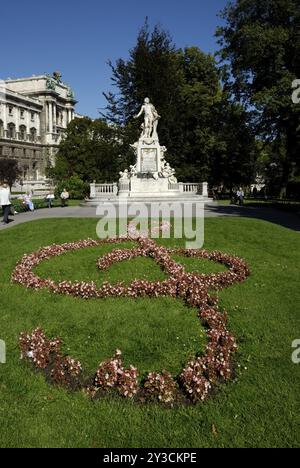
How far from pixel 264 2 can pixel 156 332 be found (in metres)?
31.2

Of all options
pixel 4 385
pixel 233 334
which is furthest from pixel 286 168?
pixel 4 385

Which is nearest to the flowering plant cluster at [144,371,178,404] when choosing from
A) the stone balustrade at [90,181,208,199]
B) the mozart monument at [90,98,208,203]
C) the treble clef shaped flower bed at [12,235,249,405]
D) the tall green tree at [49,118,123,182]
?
the treble clef shaped flower bed at [12,235,249,405]

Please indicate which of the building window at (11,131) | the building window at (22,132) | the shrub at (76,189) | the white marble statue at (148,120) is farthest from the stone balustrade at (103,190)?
the building window at (22,132)

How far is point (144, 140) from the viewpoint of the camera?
108ft

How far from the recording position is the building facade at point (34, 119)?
101m

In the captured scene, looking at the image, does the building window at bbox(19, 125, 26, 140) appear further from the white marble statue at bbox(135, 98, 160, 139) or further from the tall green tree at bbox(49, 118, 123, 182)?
the white marble statue at bbox(135, 98, 160, 139)

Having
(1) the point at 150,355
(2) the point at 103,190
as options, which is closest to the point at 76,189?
(2) the point at 103,190

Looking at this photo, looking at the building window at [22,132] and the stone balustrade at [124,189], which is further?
the building window at [22,132]

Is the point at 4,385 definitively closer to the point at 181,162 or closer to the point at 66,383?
the point at 66,383

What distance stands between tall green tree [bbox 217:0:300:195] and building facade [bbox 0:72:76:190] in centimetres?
6850

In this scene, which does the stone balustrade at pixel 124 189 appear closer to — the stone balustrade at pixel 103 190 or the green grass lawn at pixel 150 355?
the stone balustrade at pixel 103 190

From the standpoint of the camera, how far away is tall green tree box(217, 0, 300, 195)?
25.1 metres

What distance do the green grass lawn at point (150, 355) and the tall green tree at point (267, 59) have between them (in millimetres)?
16529

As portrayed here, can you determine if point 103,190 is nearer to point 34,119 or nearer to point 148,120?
point 148,120
